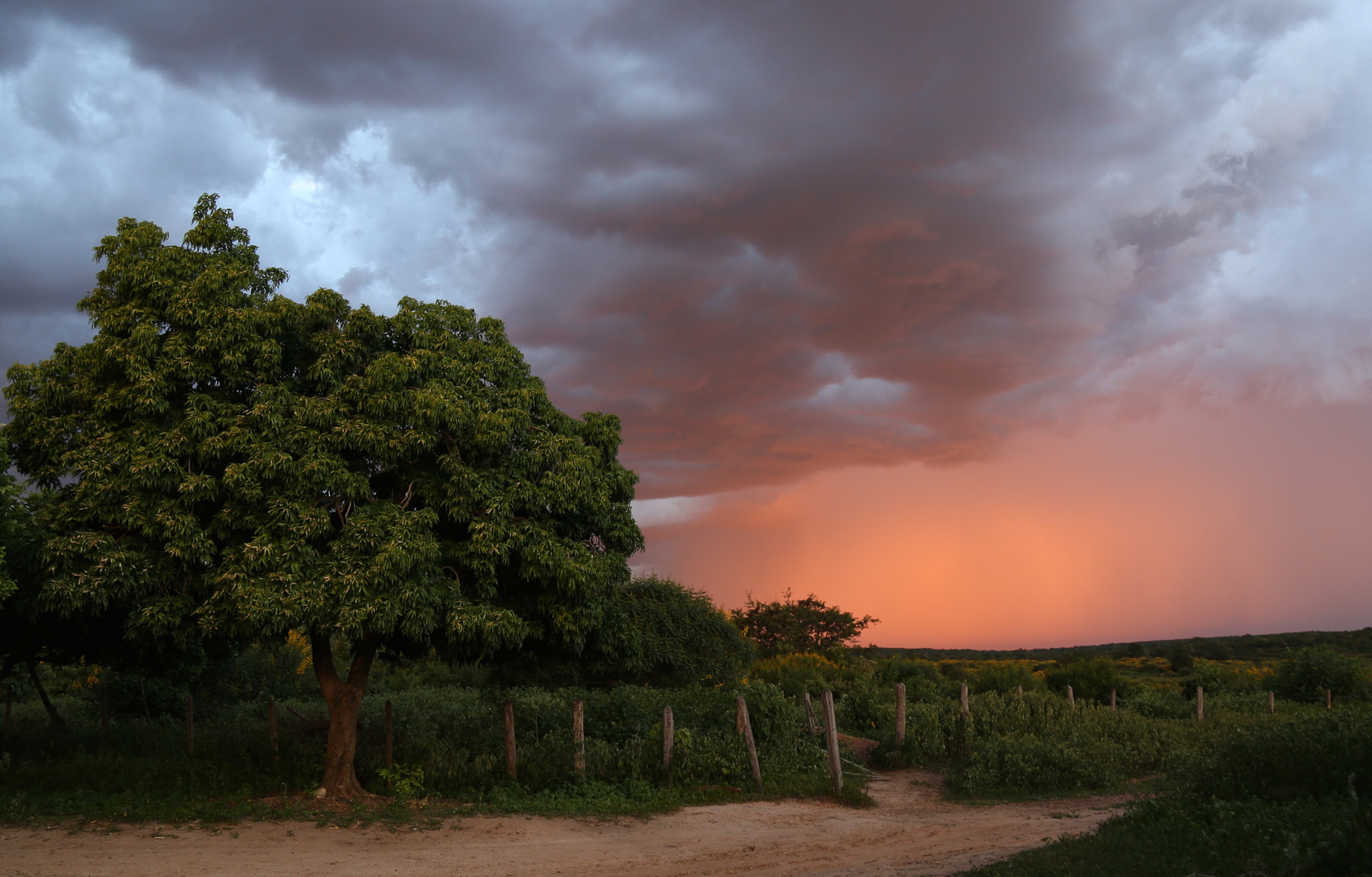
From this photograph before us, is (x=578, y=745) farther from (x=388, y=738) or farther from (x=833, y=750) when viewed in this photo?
(x=833, y=750)

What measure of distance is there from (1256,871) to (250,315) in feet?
46.9

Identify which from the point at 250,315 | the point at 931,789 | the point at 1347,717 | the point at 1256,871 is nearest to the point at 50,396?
the point at 250,315

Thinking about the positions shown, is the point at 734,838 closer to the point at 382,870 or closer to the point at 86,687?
the point at 382,870

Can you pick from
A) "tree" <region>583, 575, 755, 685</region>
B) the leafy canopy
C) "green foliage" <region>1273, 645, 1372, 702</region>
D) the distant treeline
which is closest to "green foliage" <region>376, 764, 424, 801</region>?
the leafy canopy

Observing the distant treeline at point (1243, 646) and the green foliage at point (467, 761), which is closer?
the green foliage at point (467, 761)

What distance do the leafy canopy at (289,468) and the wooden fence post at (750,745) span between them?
14.6 ft

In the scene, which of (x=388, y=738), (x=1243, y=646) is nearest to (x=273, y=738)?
(x=388, y=738)

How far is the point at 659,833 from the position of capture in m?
12.8

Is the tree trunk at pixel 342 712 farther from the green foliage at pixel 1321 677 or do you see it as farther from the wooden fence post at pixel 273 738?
the green foliage at pixel 1321 677

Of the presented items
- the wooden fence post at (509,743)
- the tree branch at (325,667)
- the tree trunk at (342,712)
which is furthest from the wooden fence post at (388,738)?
the wooden fence post at (509,743)

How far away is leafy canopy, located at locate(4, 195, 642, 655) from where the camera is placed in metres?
12.0

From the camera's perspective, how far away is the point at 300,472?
12.2 meters

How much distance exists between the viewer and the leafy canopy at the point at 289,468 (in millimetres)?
12023

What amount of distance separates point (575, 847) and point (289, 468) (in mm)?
7016
